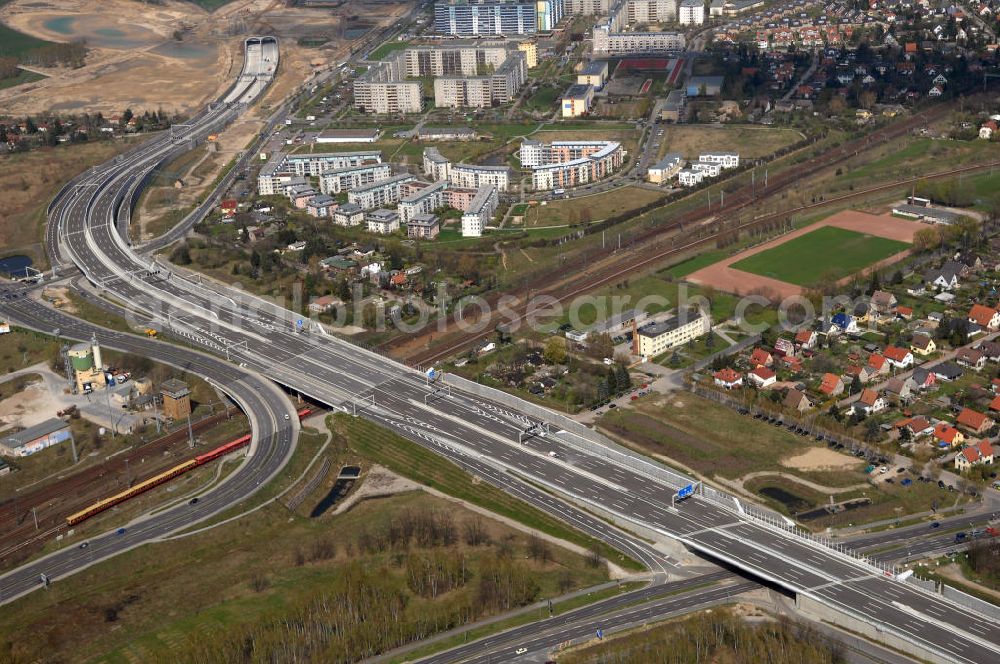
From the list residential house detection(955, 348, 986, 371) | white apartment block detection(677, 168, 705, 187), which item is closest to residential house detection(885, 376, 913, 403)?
residential house detection(955, 348, 986, 371)

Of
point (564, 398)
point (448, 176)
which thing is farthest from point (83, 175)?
point (564, 398)

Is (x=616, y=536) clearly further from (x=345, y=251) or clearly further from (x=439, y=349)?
(x=345, y=251)

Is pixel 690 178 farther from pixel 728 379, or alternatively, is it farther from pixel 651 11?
pixel 651 11

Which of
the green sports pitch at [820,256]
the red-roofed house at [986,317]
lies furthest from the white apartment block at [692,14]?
the red-roofed house at [986,317]

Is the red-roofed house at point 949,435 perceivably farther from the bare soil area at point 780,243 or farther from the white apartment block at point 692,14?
the white apartment block at point 692,14

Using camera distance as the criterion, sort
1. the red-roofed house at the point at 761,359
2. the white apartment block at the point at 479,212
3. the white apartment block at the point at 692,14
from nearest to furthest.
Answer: the red-roofed house at the point at 761,359, the white apartment block at the point at 479,212, the white apartment block at the point at 692,14
